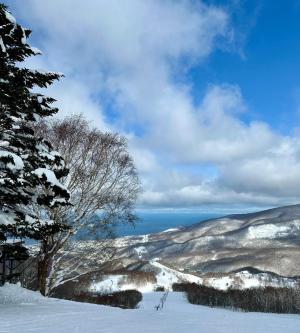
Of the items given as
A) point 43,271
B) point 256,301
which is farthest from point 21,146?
point 256,301

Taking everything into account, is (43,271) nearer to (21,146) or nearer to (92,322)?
(21,146)

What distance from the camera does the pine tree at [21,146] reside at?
1037 cm

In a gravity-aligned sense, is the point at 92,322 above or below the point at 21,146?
below

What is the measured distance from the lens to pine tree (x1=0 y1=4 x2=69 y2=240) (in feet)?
34.0

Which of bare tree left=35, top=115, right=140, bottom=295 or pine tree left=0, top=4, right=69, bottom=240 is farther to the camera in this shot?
bare tree left=35, top=115, right=140, bottom=295

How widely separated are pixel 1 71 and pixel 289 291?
21.8 m

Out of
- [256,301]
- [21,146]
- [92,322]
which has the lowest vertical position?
[92,322]

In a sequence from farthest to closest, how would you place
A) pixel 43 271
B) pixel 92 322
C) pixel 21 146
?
pixel 43 271
pixel 21 146
pixel 92 322

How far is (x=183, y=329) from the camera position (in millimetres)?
8359

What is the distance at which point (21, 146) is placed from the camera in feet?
37.1

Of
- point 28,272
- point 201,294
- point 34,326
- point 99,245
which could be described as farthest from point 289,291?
point 34,326

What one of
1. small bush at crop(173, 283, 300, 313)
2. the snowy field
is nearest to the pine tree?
the snowy field

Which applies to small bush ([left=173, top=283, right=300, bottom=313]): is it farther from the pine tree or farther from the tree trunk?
the pine tree

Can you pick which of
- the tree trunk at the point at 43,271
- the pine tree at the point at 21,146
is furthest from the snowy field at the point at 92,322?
the tree trunk at the point at 43,271
